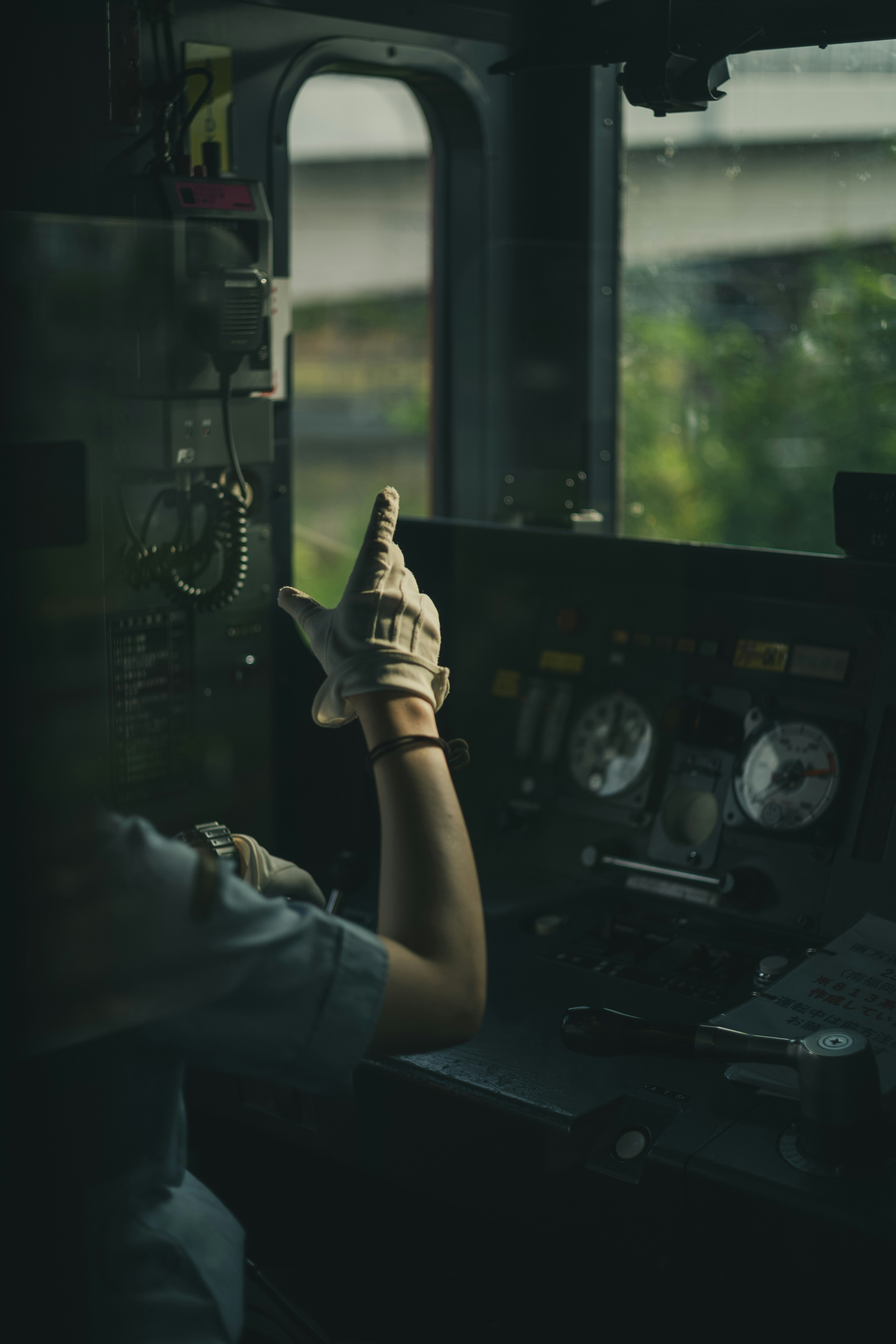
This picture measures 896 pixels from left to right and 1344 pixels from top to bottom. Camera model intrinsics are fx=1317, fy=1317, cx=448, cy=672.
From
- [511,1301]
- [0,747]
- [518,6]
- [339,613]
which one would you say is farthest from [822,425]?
[0,747]

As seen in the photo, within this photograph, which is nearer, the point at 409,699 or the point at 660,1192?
the point at 409,699

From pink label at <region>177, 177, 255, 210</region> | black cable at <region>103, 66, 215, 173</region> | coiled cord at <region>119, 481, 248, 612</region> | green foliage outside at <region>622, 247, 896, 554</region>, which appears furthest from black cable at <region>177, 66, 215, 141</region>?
green foliage outside at <region>622, 247, 896, 554</region>

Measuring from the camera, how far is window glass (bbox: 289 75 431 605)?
7.24 metres

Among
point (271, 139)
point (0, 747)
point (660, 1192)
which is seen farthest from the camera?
point (271, 139)

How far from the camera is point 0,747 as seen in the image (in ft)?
2.73

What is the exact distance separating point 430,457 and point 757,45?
140 cm

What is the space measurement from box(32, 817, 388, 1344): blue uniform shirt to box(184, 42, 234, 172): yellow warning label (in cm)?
160

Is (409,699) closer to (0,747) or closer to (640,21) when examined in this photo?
(0,747)

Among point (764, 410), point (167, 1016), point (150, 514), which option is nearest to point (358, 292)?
point (764, 410)

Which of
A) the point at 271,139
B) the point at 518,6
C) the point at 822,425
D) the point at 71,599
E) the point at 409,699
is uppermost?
the point at 518,6

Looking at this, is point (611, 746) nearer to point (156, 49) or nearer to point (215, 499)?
point (215, 499)

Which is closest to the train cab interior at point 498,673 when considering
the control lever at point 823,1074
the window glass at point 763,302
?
the control lever at point 823,1074

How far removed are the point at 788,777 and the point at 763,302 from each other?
2.41 meters

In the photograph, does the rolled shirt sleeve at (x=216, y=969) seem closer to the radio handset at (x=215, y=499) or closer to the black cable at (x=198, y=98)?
the radio handset at (x=215, y=499)
